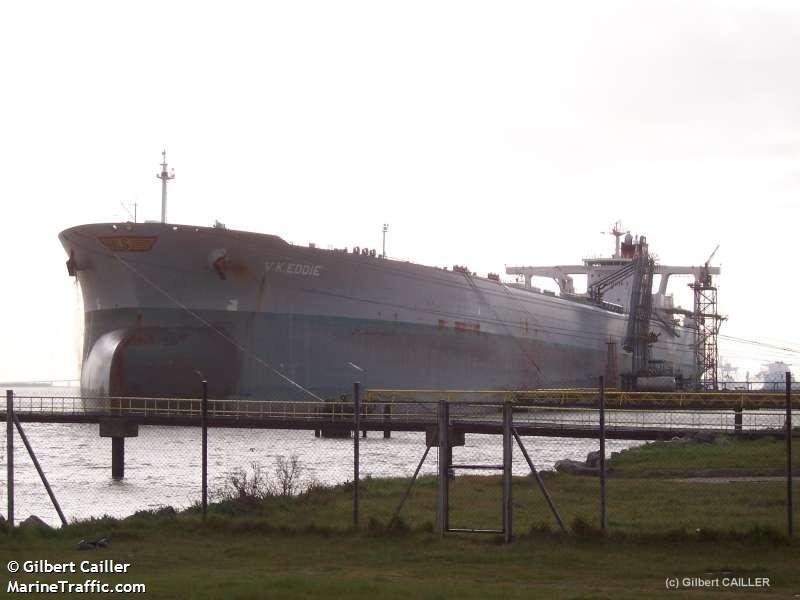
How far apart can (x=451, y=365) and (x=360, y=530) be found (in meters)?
40.4

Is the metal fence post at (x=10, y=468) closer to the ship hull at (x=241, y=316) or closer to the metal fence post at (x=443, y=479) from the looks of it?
the metal fence post at (x=443, y=479)

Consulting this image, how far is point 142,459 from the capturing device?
114ft

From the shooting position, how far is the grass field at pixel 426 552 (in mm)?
9305

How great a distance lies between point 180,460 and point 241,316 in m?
10.1

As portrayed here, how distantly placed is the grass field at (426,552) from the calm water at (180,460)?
281 inches

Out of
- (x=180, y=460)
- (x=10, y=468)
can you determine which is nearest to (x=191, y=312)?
(x=180, y=460)

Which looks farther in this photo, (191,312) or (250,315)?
(250,315)

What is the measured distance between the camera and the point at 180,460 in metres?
33.3

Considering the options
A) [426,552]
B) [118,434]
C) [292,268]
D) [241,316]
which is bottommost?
[426,552]

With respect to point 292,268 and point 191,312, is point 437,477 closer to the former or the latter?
point 191,312

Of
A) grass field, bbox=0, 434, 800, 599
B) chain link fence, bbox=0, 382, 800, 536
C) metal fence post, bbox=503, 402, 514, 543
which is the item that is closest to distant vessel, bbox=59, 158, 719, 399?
chain link fence, bbox=0, 382, 800, 536

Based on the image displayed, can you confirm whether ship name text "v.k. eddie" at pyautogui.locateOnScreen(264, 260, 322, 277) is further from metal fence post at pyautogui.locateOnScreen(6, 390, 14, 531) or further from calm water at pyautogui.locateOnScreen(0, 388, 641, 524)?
metal fence post at pyautogui.locateOnScreen(6, 390, 14, 531)

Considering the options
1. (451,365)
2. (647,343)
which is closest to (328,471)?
(451,365)

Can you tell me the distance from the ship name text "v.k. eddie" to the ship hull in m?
0.04
